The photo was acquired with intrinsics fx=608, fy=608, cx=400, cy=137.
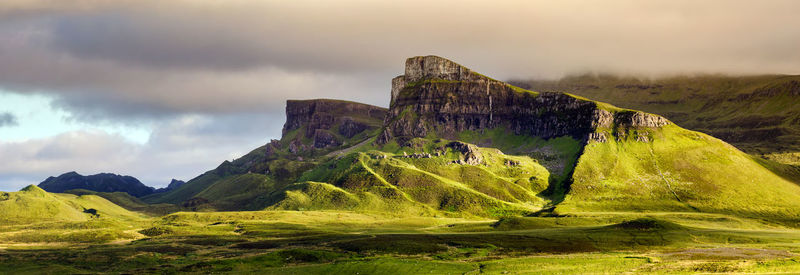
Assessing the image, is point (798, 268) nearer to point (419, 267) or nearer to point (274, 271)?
point (419, 267)

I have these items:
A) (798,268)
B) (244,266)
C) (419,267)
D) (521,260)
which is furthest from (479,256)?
(798,268)

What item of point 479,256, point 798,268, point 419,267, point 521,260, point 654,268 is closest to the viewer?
point 798,268

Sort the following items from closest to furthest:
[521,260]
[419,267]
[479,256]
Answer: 1. [419,267]
2. [521,260]
3. [479,256]

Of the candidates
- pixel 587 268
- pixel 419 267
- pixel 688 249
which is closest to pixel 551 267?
pixel 587 268

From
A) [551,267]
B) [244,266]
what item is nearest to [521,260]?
[551,267]

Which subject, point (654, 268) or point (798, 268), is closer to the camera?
point (798, 268)

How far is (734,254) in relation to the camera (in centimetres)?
17588

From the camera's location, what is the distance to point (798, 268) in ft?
448

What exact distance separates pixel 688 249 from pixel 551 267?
2667 inches

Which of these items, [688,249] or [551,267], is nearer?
[551,267]

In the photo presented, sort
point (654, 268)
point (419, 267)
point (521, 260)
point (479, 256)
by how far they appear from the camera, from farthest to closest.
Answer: point (479, 256) < point (521, 260) < point (419, 267) < point (654, 268)

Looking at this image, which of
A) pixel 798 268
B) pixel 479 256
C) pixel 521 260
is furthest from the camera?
pixel 479 256

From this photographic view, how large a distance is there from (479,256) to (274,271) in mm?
65539

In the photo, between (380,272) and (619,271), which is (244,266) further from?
(619,271)
